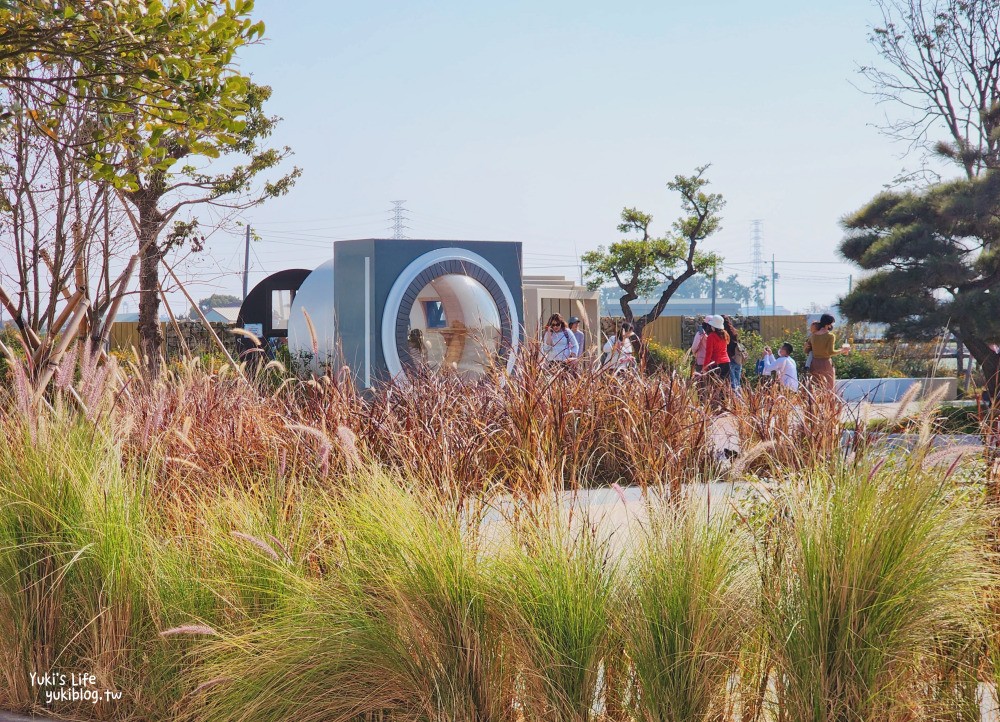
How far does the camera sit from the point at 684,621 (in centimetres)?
269

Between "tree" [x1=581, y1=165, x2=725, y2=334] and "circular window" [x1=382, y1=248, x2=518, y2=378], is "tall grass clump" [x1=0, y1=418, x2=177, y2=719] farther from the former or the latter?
"tree" [x1=581, y1=165, x2=725, y2=334]

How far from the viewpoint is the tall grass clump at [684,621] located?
2.68 m

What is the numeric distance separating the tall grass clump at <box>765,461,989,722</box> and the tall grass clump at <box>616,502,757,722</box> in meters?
0.13

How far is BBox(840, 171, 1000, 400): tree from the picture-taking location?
16.5 meters

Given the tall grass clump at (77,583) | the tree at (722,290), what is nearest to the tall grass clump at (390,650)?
the tall grass clump at (77,583)

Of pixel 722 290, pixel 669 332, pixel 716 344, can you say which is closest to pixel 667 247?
pixel 669 332

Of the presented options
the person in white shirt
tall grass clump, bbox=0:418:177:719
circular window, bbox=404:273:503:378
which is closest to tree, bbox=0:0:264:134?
tall grass clump, bbox=0:418:177:719

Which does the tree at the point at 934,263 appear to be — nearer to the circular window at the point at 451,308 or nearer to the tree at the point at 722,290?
the circular window at the point at 451,308

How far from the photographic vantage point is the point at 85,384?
460cm

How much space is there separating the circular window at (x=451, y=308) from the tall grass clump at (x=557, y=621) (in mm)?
9408

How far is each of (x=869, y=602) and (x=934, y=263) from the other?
50.4 ft

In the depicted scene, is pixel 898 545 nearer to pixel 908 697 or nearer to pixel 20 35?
pixel 908 697

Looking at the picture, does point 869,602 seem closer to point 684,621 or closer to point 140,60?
point 684,621

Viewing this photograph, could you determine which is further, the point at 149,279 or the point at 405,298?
the point at 405,298
